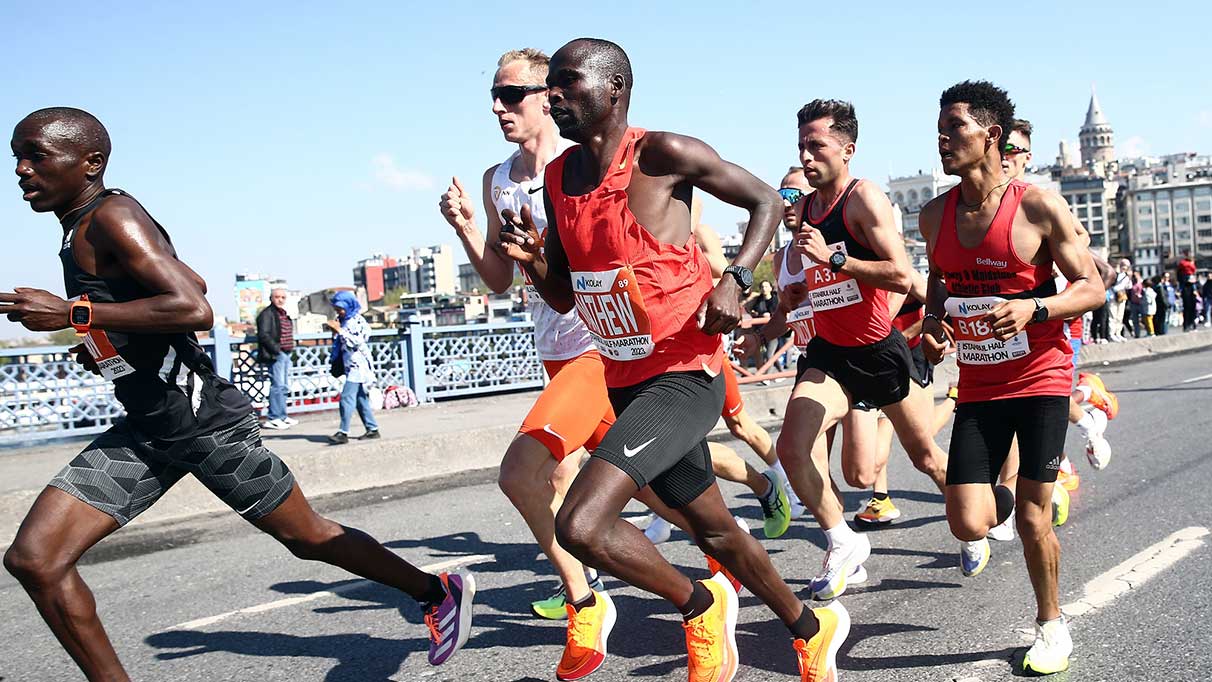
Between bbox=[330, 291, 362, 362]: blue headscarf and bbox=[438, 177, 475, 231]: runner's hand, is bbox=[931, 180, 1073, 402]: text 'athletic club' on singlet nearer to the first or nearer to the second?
bbox=[438, 177, 475, 231]: runner's hand

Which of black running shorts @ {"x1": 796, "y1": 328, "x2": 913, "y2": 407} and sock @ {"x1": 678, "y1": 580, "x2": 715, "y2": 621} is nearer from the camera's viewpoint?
sock @ {"x1": 678, "y1": 580, "x2": 715, "y2": 621}

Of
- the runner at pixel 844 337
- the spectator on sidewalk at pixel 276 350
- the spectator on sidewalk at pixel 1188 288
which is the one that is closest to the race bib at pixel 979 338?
the runner at pixel 844 337

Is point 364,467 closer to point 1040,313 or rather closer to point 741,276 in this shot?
point 741,276

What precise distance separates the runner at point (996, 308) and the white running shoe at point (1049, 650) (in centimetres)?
3

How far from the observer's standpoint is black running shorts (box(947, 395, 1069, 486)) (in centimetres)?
396

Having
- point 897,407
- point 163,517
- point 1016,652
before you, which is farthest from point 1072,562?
point 163,517

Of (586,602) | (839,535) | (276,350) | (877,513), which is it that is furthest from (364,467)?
(586,602)

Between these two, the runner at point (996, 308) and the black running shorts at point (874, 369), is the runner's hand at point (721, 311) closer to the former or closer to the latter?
the runner at point (996, 308)

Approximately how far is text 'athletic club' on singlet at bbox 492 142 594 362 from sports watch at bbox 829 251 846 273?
3.68 ft

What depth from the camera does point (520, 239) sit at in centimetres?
373

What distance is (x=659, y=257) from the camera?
3525 mm

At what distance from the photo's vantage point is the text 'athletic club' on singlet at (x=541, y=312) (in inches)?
190

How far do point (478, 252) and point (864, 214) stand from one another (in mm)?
1829

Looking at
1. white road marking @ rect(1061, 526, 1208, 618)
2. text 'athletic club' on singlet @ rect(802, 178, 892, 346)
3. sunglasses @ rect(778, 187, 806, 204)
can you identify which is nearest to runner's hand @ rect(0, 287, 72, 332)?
text 'athletic club' on singlet @ rect(802, 178, 892, 346)
